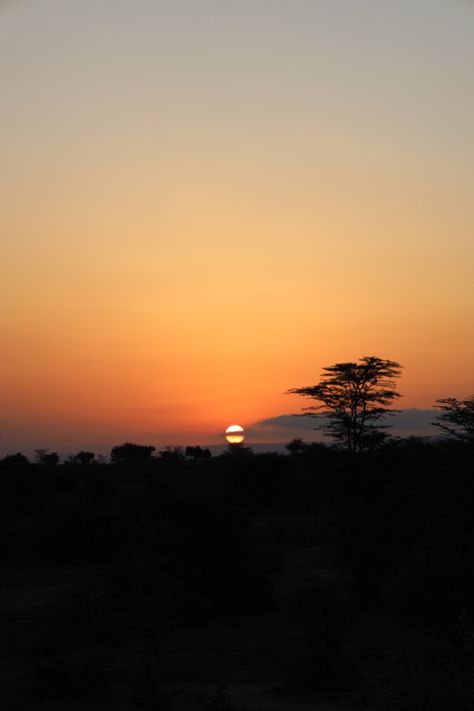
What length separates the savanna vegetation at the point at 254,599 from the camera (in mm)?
15547

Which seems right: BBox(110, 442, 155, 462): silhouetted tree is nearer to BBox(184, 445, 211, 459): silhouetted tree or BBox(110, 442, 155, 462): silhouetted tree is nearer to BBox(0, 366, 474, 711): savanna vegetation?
BBox(184, 445, 211, 459): silhouetted tree

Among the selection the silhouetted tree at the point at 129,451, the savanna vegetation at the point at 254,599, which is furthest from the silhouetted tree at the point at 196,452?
the savanna vegetation at the point at 254,599

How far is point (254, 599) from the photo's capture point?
25797 millimetres

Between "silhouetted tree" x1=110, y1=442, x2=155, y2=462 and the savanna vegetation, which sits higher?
"silhouetted tree" x1=110, y1=442, x2=155, y2=462

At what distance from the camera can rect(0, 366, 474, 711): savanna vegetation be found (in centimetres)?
1555

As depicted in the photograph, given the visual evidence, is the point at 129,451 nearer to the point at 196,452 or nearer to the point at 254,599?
the point at 196,452

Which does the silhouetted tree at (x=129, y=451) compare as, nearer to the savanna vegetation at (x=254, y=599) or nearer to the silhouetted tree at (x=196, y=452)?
the silhouetted tree at (x=196, y=452)

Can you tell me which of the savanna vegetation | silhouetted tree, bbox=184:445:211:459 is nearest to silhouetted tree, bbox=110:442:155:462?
silhouetted tree, bbox=184:445:211:459

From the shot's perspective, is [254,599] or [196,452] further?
[196,452]

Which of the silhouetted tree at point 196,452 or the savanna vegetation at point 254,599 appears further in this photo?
the silhouetted tree at point 196,452

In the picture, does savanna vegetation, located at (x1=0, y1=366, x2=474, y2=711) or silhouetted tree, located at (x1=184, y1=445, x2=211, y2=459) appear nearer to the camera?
savanna vegetation, located at (x1=0, y1=366, x2=474, y2=711)

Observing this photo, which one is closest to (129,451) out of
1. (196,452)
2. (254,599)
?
(196,452)

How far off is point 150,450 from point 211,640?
98.1 metres

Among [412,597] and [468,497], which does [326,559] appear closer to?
[468,497]
